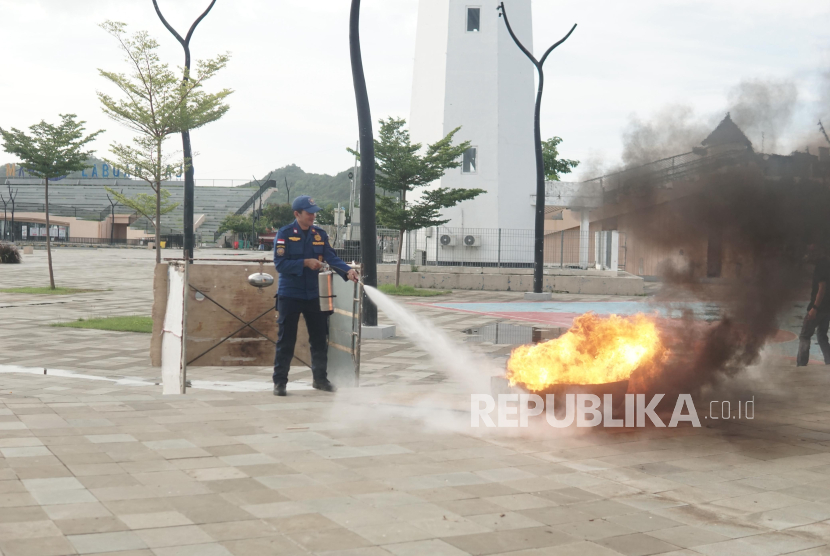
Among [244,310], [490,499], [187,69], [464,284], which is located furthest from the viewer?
[464,284]

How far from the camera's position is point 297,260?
727cm

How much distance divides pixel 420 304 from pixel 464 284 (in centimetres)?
659

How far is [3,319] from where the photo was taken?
13.9 metres

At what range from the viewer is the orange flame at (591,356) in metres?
6.34

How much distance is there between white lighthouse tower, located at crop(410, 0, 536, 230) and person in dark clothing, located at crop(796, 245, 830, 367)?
75.3 feet

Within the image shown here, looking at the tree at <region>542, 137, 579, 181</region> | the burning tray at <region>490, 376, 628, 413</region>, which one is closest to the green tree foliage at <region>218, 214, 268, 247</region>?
the tree at <region>542, 137, 579, 181</region>

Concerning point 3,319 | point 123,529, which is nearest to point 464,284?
point 3,319

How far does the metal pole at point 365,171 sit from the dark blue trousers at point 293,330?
4319mm

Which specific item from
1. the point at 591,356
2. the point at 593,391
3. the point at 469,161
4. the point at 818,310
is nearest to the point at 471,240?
the point at 469,161

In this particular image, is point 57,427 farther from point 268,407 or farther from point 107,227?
point 107,227

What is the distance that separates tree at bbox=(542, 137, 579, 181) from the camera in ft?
148

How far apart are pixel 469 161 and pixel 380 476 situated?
28884mm

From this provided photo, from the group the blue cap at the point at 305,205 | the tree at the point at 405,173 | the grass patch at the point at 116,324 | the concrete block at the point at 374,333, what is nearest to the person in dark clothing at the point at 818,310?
the blue cap at the point at 305,205

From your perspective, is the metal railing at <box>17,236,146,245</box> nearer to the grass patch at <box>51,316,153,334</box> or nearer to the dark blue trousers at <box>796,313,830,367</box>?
the grass patch at <box>51,316,153,334</box>
